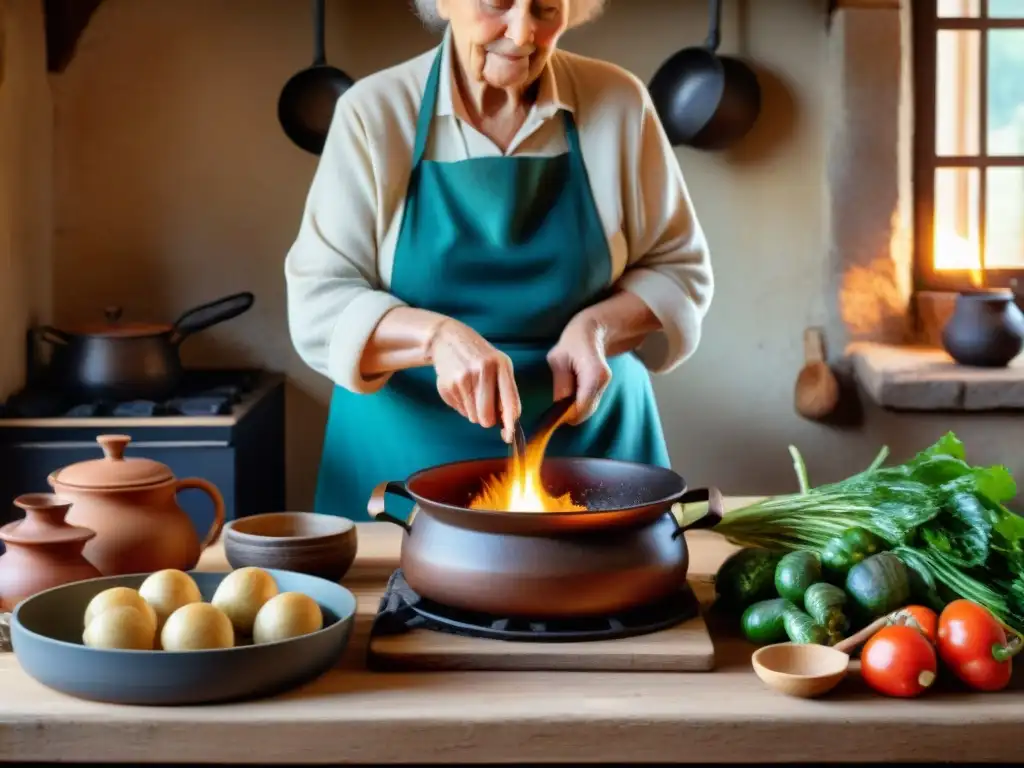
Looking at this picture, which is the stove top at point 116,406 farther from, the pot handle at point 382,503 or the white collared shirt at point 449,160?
the pot handle at point 382,503

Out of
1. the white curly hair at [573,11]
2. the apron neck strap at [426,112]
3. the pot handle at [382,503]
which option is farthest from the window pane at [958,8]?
the pot handle at [382,503]

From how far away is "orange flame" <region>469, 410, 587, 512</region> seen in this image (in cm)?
144

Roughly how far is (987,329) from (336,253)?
73.7 inches

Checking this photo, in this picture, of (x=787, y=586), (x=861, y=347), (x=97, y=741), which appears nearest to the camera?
(x=97, y=741)

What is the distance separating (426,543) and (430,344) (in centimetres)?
43

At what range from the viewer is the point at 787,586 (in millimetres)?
1283

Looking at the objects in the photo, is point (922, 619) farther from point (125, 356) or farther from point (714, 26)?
point (714, 26)

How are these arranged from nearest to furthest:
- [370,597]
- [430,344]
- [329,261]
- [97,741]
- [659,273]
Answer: [97,741] < [370,597] < [430,344] < [329,261] < [659,273]

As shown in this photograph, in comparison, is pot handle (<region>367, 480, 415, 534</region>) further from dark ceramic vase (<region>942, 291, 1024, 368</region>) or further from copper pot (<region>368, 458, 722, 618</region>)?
dark ceramic vase (<region>942, 291, 1024, 368</region>)

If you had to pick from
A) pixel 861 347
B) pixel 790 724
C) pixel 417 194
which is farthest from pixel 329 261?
pixel 861 347

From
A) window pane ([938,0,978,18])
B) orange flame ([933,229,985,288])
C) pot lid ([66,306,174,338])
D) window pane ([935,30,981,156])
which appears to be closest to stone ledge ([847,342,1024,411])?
orange flame ([933,229,985,288])

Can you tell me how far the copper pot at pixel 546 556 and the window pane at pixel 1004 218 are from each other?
2.55 metres

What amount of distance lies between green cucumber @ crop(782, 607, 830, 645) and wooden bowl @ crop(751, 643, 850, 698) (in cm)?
2

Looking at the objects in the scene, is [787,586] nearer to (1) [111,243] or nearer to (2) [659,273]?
(2) [659,273]
